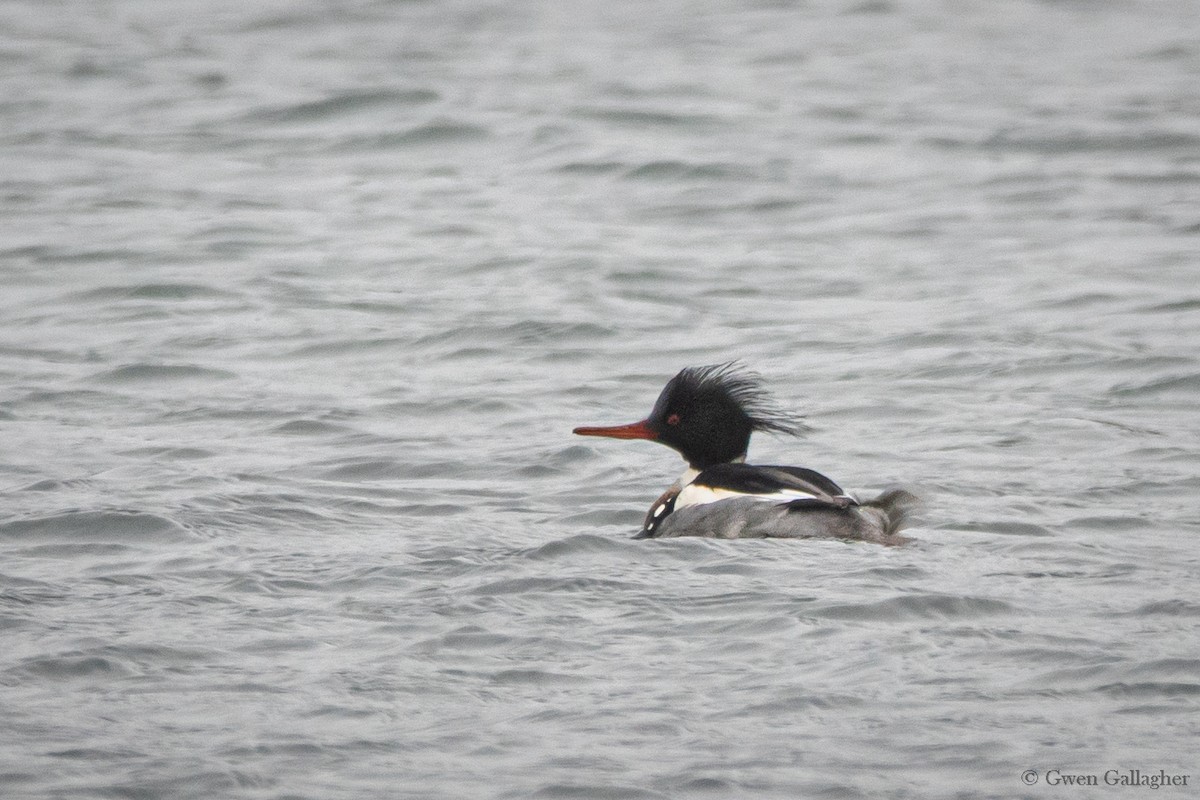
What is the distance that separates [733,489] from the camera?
8.00 meters

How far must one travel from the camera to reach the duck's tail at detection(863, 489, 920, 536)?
7910 millimetres

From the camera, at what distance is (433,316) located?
12.7 meters

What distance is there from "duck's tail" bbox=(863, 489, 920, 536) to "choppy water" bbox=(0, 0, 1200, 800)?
138 mm

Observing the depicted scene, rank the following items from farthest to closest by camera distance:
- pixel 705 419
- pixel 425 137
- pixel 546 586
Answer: pixel 425 137
pixel 705 419
pixel 546 586

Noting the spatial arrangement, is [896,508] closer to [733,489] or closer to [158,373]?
[733,489]

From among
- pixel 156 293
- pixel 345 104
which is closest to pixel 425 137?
pixel 345 104

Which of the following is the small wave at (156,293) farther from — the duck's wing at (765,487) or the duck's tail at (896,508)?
the duck's tail at (896,508)

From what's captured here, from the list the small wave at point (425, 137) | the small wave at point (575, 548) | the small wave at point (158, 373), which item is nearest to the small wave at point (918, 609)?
the small wave at point (575, 548)

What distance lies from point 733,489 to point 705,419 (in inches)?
27.9

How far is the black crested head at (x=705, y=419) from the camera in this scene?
8.61 metres

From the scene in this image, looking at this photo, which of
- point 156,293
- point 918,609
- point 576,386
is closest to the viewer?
Result: point 918,609

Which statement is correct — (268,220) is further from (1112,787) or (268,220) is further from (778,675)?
(1112,787)

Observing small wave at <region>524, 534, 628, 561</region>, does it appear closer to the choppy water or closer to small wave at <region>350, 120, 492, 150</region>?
the choppy water

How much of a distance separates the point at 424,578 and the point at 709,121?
11.2m
